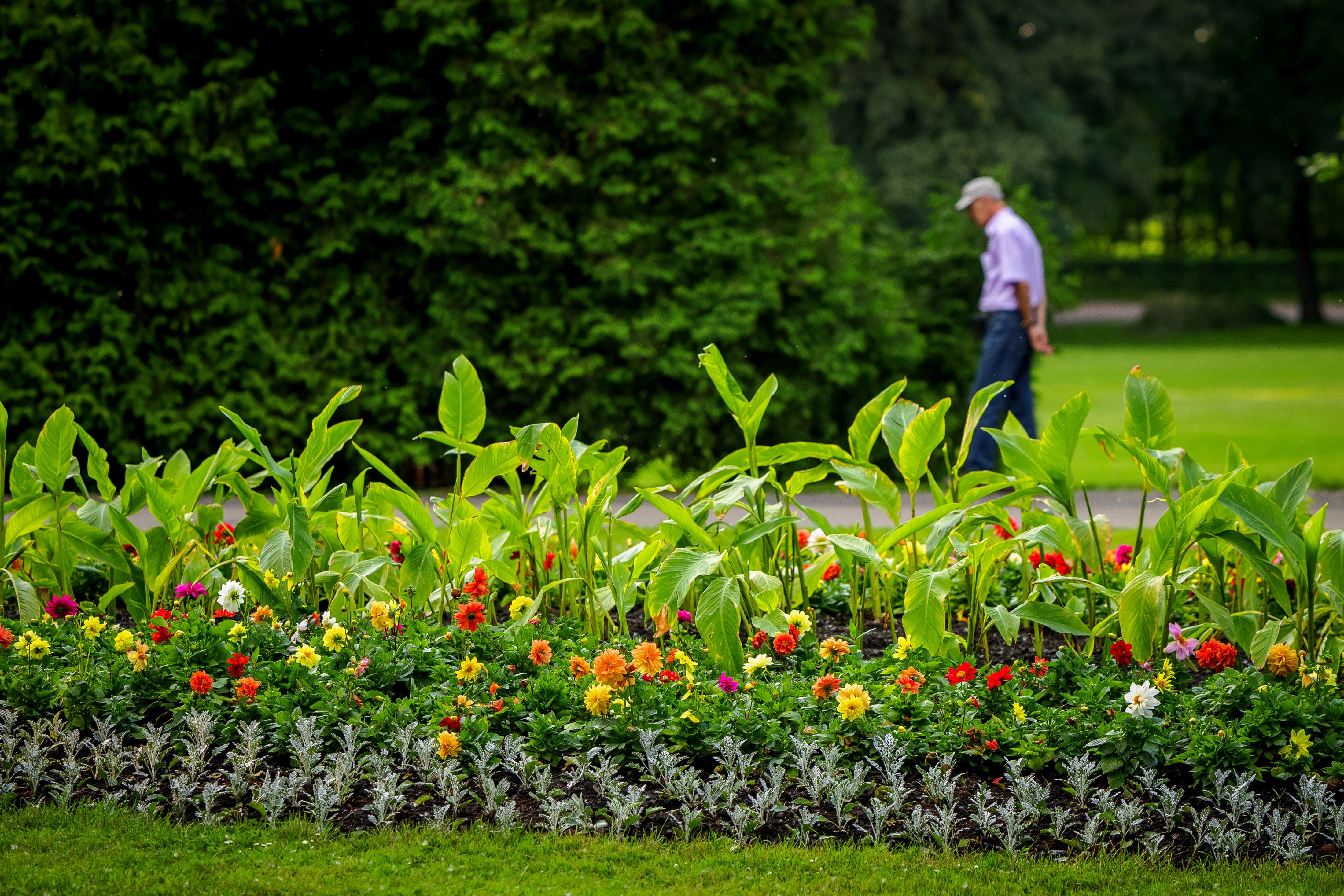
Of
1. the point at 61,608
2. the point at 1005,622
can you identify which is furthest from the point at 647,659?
the point at 61,608

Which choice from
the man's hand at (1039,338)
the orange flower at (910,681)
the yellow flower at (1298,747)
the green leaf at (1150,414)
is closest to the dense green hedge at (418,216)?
the man's hand at (1039,338)

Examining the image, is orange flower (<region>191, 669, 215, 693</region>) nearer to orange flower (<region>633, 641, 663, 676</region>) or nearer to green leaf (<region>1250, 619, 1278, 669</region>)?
orange flower (<region>633, 641, 663, 676</region>)

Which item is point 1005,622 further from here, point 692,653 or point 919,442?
point 692,653

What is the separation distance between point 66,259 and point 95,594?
12.5 feet

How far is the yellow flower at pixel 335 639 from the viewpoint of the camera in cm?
320

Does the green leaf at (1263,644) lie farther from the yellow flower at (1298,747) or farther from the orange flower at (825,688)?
the orange flower at (825,688)

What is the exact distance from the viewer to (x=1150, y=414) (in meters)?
3.58

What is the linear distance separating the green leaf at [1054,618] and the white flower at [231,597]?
2148mm

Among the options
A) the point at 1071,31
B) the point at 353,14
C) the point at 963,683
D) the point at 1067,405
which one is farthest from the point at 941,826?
the point at 1071,31

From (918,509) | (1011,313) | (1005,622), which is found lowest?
(918,509)

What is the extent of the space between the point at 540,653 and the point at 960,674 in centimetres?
104

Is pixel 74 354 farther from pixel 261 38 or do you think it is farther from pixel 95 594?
pixel 95 594

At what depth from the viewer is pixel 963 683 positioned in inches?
118

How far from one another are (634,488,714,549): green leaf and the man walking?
3.55m
